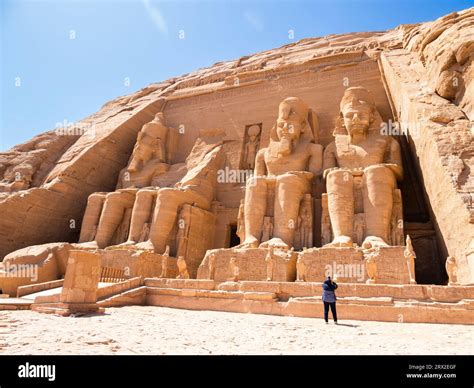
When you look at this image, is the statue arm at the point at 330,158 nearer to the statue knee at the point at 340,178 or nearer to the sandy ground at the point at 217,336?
the statue knee at the point at 340,178

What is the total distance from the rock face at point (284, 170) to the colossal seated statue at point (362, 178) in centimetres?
3

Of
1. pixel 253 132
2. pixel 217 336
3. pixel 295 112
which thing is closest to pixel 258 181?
pixel 295 112

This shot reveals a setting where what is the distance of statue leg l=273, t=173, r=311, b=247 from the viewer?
8102 mm

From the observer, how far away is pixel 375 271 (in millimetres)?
6188

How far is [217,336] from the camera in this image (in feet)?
11.8

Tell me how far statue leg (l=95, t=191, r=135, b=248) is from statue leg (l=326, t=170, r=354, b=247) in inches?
223

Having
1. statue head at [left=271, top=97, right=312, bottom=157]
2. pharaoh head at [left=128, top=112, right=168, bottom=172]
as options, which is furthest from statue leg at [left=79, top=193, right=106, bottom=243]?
statue head at [left=271, top=97, right=312, bottom=157]

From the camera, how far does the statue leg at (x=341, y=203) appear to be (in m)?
7.48

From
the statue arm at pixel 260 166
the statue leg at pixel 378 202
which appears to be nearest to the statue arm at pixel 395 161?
the statue leg at pixel 378 202

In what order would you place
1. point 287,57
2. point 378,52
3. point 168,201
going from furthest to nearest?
point 287,57, point 378,52, point 168,201

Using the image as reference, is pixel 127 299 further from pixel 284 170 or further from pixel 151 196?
pixel 284 170
